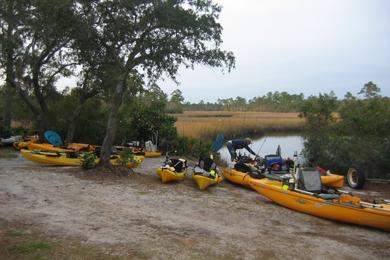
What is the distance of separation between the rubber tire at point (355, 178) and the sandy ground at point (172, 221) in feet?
12.6

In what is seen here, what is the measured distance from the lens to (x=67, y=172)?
12.9m

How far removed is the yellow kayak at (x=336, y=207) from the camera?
8945 millimetres

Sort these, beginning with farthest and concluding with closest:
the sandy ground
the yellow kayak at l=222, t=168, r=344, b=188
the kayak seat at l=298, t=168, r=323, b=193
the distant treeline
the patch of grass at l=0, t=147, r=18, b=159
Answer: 1. the distant treeline
2. the patch of grass at l=0, t=147, r=18, b=159
3. the yellow kayak at l=222, t=168, r=344, b=188
4. the kayak seat at l=298, t=168, r=323, b=193
5. the sandy ground

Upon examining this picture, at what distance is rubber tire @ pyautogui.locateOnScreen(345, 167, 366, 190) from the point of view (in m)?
13.7

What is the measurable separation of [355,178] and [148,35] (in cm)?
840

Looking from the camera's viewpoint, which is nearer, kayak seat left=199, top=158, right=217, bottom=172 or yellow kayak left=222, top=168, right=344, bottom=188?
yellow kayak left=222, top=168, right=344, bottom=188

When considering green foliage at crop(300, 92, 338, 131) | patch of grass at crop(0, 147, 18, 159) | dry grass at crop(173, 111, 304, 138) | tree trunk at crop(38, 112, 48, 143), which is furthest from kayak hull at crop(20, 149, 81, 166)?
green foliage at crop(300, 92, 338, 131)

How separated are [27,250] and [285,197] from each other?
6.75 m

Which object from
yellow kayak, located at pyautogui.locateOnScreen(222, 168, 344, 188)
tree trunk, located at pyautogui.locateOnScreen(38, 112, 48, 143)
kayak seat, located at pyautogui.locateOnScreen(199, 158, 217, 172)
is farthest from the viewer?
tree trunk, located at pyautogui.locateOnScreen(38, 112, 48, 143)

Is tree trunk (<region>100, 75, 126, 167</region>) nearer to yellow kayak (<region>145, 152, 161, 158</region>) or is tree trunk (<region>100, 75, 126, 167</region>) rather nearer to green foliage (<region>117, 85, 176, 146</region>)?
yellow kayak (<region>145, 152, 161, 158</region>)

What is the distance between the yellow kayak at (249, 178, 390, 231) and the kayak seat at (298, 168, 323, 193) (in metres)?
Answer: 0.37

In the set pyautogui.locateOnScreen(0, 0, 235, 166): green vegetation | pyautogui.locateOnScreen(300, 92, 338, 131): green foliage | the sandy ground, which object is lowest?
the sandy ground

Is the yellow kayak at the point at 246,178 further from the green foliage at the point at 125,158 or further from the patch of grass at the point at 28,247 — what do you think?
the patch of grass at the point at 28,247

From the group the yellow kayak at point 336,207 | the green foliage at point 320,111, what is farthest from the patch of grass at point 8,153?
the green foliage at point 320,111
